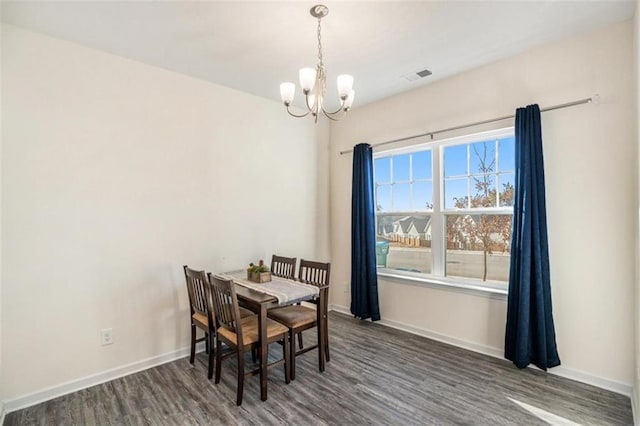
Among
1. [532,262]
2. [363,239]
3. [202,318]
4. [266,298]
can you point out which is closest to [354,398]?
[266,298]

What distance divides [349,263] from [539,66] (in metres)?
2.94

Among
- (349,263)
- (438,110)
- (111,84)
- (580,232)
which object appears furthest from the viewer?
(349,263)

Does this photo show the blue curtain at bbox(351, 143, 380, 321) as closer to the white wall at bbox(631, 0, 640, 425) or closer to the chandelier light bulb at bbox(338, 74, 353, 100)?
the chandelier light bulb at bbox(338, 74, 353, 100)

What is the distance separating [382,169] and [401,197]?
1.56 feet

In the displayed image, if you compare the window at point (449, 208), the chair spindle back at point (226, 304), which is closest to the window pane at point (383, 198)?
the window at point (449, 208)

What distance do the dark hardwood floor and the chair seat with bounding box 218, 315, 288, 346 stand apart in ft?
1.44

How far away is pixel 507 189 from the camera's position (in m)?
3.16

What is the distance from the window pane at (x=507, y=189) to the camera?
10.3ft

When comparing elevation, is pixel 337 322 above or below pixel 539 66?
below

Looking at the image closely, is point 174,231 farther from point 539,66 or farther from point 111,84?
point 539,66

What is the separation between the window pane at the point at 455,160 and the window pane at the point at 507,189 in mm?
393

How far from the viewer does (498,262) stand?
3217 mm

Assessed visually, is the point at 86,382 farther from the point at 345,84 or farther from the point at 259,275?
the point at 345,84

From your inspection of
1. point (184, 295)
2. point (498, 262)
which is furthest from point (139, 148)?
point (498, 262)
